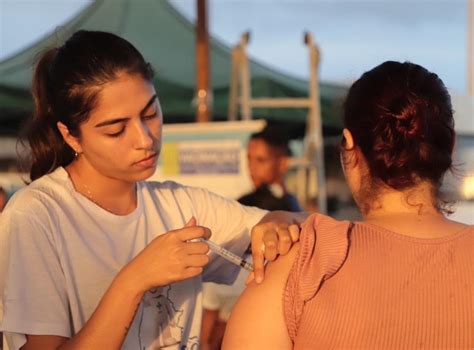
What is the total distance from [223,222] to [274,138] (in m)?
2.77

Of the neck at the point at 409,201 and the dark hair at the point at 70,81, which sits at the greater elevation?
the dark hair at the point at 70,81

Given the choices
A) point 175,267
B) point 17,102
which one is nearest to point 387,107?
point 175,267

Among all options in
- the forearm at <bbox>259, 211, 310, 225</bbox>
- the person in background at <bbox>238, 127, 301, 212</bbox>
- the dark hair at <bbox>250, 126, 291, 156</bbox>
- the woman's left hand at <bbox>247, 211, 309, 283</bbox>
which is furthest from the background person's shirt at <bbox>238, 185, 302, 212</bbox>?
the woman's left hand at <bbox>247, 211, 309, 283</bbox>

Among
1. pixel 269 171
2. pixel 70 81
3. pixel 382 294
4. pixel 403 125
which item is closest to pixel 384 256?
pixel 382 294

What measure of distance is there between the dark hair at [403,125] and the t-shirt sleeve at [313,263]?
11cm

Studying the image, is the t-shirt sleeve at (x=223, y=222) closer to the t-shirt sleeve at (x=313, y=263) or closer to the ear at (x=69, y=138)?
the ear at (x=69, y=138)

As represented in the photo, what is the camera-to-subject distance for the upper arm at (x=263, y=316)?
125cm

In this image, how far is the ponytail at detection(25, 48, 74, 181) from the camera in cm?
160

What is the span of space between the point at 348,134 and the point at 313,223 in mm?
148

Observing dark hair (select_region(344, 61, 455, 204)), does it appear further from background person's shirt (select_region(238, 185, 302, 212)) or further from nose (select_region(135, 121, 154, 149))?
background person's shirt (select_region(238, 185, 302, 212))

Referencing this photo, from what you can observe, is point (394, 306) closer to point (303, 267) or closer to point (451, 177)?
point (303, 267)

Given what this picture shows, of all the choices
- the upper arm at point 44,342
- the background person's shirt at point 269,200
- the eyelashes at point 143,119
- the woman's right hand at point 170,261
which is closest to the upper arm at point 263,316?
the woman's right hand at point 170,261

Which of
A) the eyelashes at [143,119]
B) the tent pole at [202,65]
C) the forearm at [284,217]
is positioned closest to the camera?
the eyelashes at [143,119]

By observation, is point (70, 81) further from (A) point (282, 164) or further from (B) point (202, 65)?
(B) point (202, 65)
